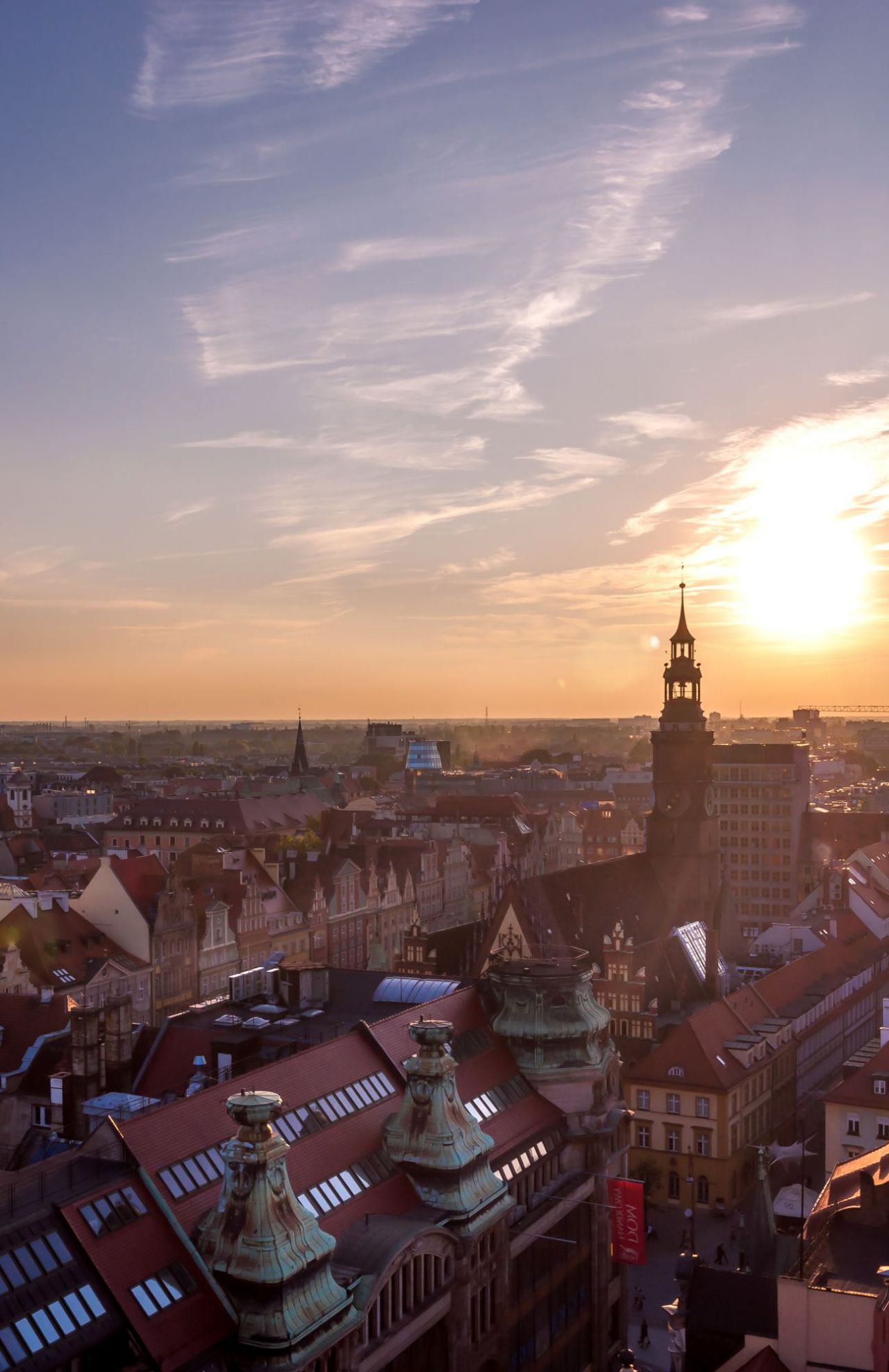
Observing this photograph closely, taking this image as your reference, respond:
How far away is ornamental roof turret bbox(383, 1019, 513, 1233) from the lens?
45.2 metres

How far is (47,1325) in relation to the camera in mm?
32594

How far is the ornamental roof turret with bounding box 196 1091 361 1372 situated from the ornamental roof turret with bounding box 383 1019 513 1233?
7616mm

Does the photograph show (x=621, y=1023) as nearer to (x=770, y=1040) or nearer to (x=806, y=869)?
(x=770, y=1040)

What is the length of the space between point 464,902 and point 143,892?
56.6 metres

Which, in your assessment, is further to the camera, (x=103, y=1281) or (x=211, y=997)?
(x=211, y=997)

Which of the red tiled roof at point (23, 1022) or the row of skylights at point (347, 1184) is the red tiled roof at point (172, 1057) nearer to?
the row of skylights at point (347, 1184)

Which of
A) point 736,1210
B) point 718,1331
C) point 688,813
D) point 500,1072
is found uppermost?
point 688,813

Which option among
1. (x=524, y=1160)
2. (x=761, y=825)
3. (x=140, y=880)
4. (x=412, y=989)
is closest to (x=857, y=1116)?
(x=412, y=989)

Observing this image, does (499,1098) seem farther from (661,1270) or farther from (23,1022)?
(23,1022)

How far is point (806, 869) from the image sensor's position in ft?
523

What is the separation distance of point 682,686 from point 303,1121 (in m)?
71.4

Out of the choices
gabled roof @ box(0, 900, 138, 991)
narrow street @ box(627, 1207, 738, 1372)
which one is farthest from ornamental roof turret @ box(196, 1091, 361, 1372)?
gabled roof @ box(0, 900, 138, 991)

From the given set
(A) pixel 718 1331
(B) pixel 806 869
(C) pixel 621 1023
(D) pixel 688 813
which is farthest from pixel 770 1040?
(B) pixel 806 869

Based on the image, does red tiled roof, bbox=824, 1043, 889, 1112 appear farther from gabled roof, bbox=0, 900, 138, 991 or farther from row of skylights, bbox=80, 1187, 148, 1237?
gabled roof, bbox=0, 900, 138, 991
